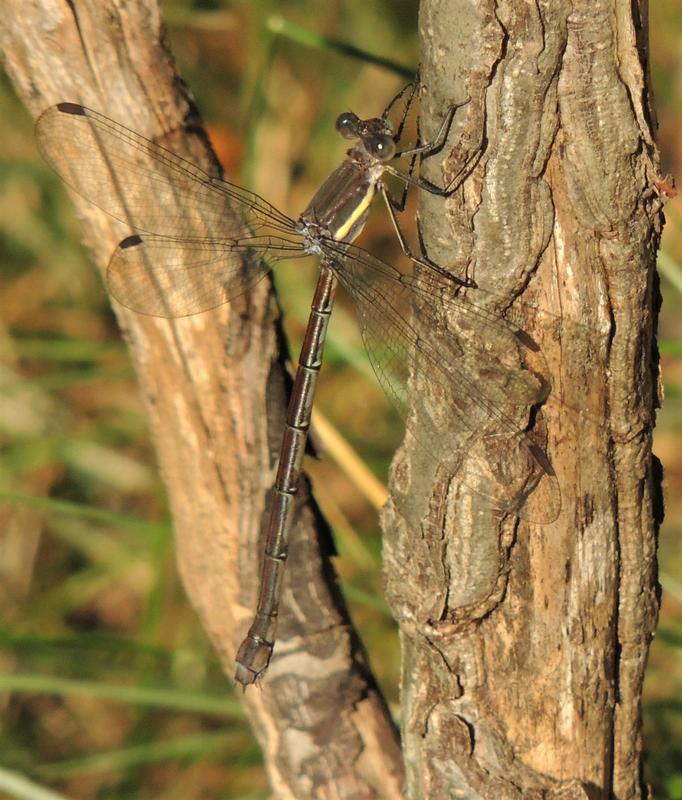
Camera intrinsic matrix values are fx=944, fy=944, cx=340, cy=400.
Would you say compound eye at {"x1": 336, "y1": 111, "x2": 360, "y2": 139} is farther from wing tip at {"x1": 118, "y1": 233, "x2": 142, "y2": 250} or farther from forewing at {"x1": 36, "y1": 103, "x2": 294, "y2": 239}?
wing tip at {"x1": 118, "y1": 233, "x2": 142, "y2": 250}

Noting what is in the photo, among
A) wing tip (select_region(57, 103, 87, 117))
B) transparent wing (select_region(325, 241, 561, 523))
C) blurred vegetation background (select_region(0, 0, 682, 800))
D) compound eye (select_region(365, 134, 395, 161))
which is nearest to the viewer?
transparent wing (select_region(325, 241, 561, 523))

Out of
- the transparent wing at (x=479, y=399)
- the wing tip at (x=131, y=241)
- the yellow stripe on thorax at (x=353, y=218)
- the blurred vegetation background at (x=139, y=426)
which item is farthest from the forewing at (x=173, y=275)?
the blurred vegetation background at (x=139, y=426)

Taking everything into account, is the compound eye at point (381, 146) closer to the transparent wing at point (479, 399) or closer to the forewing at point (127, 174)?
the forewing at point (127, 174)

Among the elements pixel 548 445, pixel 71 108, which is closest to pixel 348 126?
pixel 71 108

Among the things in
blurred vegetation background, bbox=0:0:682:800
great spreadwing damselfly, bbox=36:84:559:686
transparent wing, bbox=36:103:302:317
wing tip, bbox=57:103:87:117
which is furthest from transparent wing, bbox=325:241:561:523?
blurred vegetation background, bbox=0:0:682:800

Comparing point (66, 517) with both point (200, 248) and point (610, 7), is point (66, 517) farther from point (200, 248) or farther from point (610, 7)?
point (610, 7)
